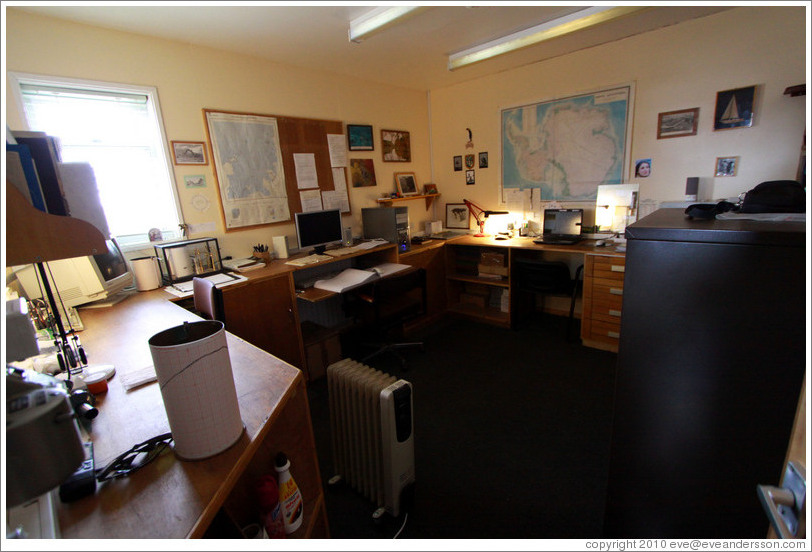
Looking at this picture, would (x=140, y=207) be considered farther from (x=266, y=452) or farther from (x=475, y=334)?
(x=475, y=334)

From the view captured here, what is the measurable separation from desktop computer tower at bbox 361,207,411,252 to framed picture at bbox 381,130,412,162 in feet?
2.58

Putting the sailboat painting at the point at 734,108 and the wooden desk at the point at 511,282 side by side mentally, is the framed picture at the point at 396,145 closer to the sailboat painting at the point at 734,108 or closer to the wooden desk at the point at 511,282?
the wooden desk at the point at 511,282

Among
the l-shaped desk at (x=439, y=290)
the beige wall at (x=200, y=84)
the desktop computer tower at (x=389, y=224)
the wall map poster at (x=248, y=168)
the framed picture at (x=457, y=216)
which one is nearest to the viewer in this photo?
the beige wall at (x=200, y=84)

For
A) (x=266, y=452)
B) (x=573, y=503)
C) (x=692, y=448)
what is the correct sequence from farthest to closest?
(x=573, y=503), (x=266, y=452), (x=692, y=448)

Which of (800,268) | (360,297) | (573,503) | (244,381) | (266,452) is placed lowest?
(573,503)

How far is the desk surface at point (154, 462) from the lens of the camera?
2.29 feet

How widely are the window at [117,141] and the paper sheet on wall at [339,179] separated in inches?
55.2

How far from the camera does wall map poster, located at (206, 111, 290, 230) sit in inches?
107

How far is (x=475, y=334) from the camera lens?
351cm

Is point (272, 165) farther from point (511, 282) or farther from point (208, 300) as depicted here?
point (511, 282)

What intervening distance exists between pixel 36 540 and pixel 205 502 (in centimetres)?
25

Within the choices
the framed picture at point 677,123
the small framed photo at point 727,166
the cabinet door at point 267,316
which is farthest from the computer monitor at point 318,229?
the small framed photo at point 727,166

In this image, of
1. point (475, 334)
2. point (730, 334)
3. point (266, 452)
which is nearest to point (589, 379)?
point (475, 334)

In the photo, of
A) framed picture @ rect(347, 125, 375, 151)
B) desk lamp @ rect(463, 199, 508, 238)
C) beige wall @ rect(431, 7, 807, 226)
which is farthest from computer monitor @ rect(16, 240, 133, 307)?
beige wall @ rect(431, 7, 807, 226)
